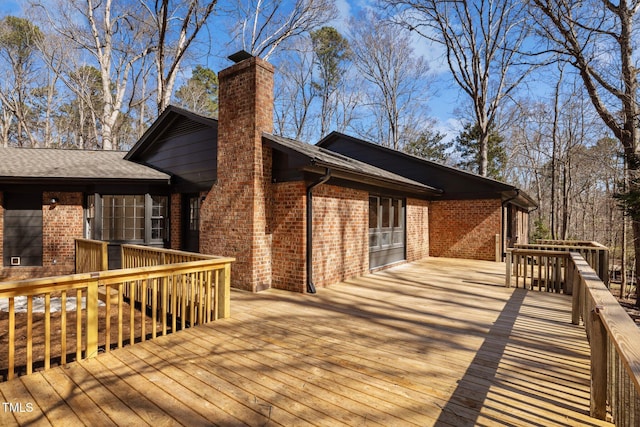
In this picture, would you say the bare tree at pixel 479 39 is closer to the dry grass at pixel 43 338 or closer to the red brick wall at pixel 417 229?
the red brick wall at pixel 417 229

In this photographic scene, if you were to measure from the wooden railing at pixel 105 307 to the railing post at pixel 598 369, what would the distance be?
160 inches

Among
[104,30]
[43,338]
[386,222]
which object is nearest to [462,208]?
[386,222]

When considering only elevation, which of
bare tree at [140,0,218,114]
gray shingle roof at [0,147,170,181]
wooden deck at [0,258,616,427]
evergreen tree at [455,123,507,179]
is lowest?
wooden deck at [0,258,616,427]

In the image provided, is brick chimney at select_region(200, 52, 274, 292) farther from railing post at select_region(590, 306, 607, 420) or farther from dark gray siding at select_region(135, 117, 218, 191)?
railing post at select_region(590, 306, 607, 420)

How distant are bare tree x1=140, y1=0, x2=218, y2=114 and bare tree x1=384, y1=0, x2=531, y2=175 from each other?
8177 mm

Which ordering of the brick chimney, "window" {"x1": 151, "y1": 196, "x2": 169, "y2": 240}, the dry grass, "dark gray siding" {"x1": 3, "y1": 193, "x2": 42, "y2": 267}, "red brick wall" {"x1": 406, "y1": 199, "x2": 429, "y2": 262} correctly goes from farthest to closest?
"red brick wall" {"x1": 406, "y1": 199, "x2": 429, "y2": 262} < "window" {"x1": 151, "y1": 196, "x2": 169, "y2": 240} < "dark gray siding" {"x1": 3, "y1": 193, "x2": 42, "y2": 267} < the brick chimney < the dry grass

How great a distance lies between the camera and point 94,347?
133 inches

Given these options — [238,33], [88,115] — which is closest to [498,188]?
[238,33]

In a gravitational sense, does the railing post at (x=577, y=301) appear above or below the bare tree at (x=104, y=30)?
below

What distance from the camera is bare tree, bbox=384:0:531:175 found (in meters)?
14.8

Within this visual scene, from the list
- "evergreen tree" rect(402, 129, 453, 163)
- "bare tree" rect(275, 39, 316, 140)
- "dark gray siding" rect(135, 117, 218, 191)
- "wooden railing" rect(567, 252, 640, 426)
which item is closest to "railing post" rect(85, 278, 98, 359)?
"wooden railing" rect(567, 252, 640, 426)

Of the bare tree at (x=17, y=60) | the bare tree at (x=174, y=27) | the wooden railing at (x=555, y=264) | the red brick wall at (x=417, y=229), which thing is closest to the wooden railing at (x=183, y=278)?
the wooden railing at (x=555, y=264)

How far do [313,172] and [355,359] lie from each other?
12.6ft

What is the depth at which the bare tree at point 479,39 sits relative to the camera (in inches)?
583
